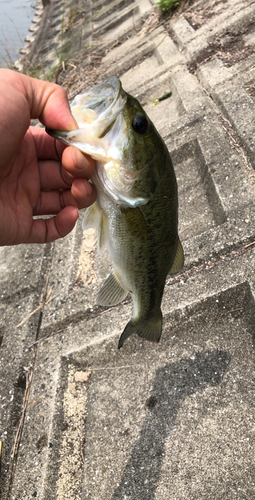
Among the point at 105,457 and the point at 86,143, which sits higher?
the point at 86,143

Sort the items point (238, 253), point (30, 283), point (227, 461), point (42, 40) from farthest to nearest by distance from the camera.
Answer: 1. point (42, 40)
2. point (30, 283)
3. point (238, 253)
4. point (227, 461)

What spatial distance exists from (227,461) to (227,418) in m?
0.25

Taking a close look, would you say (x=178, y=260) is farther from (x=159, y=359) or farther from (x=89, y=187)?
(x=159, y=359)

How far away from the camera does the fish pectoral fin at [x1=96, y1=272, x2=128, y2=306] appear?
2.19 meters

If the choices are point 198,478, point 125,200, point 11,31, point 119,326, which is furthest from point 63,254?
point 11,31

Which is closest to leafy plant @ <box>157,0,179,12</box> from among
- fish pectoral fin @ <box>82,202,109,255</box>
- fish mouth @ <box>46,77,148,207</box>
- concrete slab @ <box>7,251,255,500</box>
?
concrete slab @ <box>7,251,255,500</box>

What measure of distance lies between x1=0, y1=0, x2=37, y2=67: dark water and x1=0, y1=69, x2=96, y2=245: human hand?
11506mm

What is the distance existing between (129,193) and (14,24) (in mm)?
16938

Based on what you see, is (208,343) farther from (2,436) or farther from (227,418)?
(2,436)

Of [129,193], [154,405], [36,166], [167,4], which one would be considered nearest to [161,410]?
[154,405]

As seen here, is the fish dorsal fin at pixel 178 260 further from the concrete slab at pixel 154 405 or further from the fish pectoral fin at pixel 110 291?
the concrete slab at pixel 154 405

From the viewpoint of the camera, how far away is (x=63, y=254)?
3.70 m

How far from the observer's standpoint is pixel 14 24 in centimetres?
1484

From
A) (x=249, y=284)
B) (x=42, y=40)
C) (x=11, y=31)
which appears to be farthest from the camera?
(x=11, y=31)
